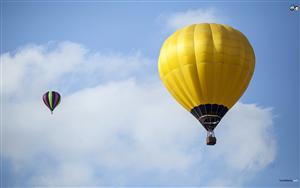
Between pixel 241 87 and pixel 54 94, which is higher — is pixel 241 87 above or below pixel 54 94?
below

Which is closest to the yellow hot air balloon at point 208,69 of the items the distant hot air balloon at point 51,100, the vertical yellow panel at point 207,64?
the vertical yellow panel at point 207,64

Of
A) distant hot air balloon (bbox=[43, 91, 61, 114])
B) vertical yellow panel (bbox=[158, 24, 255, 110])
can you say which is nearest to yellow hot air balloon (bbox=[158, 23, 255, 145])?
vertical yellow panel (bbox=[158, 24, 255, 110])

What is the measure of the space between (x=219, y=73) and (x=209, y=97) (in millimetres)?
1890

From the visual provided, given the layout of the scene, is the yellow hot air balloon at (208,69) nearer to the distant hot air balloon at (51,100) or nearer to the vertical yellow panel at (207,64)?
the vertical yellow panel at (207,64)

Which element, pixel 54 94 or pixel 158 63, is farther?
pixel 54 94

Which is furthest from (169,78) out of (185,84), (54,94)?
(54,94)

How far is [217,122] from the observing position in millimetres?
56938

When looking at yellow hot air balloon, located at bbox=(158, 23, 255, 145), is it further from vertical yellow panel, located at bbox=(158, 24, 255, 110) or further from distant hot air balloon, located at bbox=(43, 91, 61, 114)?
distant hot air balloon, located at bbox=(43, 91, 61, 114)

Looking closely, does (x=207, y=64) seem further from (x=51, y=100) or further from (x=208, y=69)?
(x=51, y=100)

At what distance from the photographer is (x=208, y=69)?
56.3 meters

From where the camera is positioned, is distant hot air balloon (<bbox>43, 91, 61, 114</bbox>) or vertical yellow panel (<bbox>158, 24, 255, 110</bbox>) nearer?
vertical yellow panel (<bbox>158, 24, 255, 110</bbox>)

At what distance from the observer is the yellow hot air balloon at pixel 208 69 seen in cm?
5638

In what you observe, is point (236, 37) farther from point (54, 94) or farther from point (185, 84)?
point (54, 94)

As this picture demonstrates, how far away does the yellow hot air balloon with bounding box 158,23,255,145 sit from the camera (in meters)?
56.4
